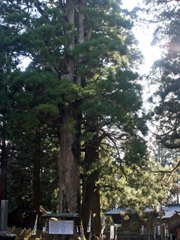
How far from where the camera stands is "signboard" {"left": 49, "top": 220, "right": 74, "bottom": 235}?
14.1m

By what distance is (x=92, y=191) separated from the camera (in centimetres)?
2211

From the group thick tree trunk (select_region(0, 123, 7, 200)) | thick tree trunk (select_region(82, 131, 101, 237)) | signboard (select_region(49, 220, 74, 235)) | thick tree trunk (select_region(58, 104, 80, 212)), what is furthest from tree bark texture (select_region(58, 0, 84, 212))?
thick tree trunk (select_region(0, 123, 7, 200))

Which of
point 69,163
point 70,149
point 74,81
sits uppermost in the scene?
point 74,81

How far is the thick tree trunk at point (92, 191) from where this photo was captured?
2079 centimetres

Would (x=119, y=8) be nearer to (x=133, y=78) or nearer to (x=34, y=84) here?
(x=133, y=78)

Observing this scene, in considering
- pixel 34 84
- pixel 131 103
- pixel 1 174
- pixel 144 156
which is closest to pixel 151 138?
pixel 144 156

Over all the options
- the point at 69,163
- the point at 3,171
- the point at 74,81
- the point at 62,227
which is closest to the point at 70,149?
the point at 69,163

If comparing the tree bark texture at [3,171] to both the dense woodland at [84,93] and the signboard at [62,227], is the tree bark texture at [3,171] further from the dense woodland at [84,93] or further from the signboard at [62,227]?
the signboard at [62,227]

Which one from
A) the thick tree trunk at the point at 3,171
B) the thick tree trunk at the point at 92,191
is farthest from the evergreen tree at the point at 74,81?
the thick tree trunk at the point at 3,171

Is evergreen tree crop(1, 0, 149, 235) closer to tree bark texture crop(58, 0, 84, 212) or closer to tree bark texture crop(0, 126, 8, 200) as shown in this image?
tree bark texture crop(58, 0, 84, 212)

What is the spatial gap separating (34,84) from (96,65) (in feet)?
9.06

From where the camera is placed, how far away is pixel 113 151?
810 inches

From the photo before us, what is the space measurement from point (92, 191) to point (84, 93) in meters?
7.31

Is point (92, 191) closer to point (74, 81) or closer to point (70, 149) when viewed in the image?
point (70, 149)
